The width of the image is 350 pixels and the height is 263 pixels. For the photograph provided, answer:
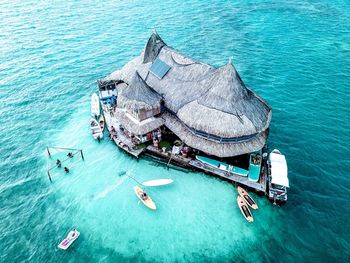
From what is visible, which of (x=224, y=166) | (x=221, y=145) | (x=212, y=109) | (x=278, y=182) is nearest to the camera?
(x=278, y=182)

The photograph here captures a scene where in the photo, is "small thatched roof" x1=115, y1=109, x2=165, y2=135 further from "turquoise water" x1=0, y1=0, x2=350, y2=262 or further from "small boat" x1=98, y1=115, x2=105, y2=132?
"small boat" x1=98, y1=115, x2=105, y2=132

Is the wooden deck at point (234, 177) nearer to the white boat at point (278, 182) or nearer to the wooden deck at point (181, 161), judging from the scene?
the wooden deck at point (181, 161)

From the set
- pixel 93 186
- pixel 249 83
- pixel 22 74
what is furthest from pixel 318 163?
A: pixel 22 74

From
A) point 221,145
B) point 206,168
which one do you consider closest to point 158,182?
point 206,168

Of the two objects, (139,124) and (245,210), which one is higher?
(139,124)

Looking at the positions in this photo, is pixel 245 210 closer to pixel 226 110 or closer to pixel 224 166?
pixel 224 166

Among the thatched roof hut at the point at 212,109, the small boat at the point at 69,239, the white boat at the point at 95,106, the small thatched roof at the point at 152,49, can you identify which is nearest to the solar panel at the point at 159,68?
the thatched roof hut at the point at 212,109

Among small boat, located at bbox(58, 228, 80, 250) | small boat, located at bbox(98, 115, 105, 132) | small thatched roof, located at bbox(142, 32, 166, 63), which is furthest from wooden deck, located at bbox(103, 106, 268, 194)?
small thatched roof, located at bbox(142, 32, 166, 63)
